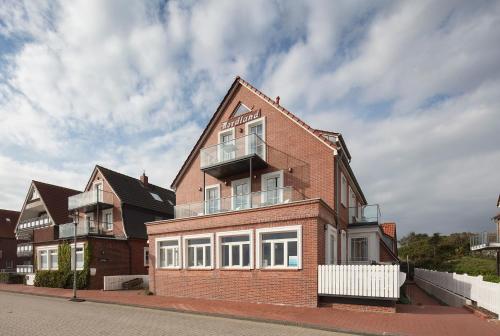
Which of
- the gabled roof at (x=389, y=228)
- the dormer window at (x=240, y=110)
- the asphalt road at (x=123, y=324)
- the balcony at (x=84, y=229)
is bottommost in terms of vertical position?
the asphalt road at (x=123, y=324)

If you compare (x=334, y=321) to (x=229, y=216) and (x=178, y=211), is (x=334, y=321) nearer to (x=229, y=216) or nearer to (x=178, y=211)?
(x=229, y=216)

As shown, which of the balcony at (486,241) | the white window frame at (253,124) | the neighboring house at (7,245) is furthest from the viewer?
the neighboring house at (7,245)

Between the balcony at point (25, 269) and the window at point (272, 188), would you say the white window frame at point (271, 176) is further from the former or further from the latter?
the balcony at point (25, 269)

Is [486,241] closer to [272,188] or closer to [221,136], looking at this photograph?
[272,188]

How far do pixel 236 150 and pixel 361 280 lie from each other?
27.6 ft

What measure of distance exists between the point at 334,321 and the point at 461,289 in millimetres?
7198

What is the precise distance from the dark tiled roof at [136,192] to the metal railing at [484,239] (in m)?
25.4

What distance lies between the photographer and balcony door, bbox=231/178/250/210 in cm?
1619

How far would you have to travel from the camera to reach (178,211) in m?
18.5

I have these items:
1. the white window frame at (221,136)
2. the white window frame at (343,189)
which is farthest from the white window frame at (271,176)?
the white window frame at (343,189)

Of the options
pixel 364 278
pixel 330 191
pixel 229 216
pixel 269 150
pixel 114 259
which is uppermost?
pixel 269 150

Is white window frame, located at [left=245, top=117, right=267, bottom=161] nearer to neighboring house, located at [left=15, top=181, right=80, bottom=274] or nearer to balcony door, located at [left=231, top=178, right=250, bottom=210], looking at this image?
balcony door, located at [left=231, top=178, right=250, bottom=210]

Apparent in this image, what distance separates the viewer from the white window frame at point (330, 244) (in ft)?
45.9

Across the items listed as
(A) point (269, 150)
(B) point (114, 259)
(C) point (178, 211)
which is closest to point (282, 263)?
(A) point (269, 150)
